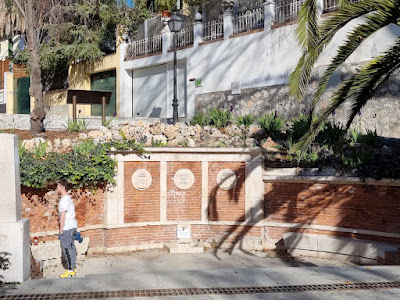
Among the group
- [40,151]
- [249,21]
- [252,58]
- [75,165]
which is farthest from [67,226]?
[249,21]

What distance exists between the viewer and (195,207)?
12172 millimetres

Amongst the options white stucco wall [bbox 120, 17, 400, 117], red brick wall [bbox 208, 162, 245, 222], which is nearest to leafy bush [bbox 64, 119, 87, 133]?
red brick wall [bbox 208, 162, 245, 222]

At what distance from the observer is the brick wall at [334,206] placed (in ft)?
32.3

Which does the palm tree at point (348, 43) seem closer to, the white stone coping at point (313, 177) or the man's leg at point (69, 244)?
the white stone coping at point (313, 177)

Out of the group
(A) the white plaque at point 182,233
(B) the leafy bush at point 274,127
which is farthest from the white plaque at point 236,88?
(A) the white plaque at point 182,233

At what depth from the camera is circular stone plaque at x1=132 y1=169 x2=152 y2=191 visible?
11.7m

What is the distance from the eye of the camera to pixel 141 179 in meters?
11.8

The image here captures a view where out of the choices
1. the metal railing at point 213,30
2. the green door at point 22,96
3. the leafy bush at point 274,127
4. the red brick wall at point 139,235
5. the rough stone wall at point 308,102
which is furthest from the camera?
the green door at point 22,96

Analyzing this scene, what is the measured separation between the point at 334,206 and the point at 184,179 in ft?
12.8

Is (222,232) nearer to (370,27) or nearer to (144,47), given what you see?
(370,27)

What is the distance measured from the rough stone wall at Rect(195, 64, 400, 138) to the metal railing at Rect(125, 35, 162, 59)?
4033mm

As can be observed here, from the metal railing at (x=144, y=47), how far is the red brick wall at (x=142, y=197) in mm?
10379

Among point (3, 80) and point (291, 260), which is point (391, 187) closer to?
point (291, 260)

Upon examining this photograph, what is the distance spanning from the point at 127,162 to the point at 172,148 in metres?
1.23
